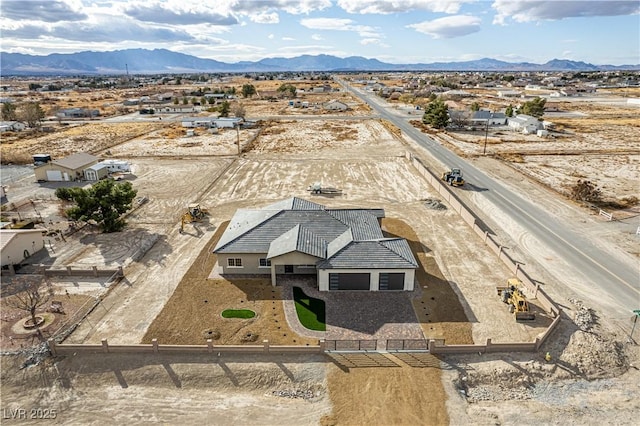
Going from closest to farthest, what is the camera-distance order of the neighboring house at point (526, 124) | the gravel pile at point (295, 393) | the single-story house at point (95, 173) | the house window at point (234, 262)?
the gravel pile at point (295, 393) < the house window at point (234, 262) < the single-story house at point (95, 173) < the neighboring house at point (526, 124)

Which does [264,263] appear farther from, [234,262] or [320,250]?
[320,250]

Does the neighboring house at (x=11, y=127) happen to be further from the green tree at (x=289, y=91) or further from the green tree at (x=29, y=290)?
the green tree at (x=289, y=91)

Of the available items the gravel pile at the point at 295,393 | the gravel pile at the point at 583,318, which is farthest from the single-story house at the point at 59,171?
the gravel pile at the point at 583,318

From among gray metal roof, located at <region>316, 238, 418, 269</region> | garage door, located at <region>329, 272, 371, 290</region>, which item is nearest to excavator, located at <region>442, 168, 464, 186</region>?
gray metal roof, located at <region>316, 238, 418, 269</region>

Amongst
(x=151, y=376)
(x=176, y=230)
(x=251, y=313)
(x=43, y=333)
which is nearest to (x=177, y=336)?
(x=151, y=376)

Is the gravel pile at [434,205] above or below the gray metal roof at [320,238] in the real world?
below
